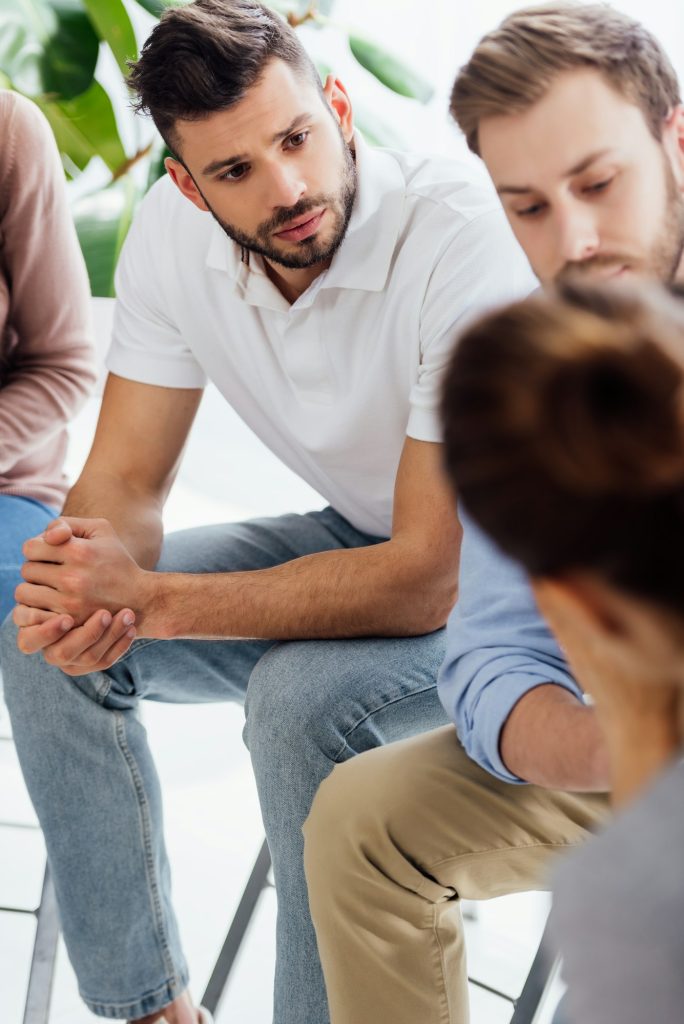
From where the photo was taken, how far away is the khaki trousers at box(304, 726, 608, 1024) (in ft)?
3.59

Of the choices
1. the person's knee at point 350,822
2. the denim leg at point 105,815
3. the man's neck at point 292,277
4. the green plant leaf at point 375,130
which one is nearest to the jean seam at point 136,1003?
the denim leg at point 105,815

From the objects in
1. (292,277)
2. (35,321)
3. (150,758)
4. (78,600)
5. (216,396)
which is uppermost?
(292,277)

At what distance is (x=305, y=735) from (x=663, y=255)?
1.98 ft

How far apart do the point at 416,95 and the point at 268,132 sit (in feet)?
3.87

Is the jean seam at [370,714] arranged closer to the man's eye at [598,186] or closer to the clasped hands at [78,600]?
the clasped hands at [78,600]

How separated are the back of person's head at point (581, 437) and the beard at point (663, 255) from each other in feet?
1.67

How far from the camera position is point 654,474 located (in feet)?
1.68

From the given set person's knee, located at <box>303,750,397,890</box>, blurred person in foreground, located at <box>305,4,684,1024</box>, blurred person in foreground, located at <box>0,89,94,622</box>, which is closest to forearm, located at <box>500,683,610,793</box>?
blurred person in foreground, located at <box>305,4,684,1024</box>

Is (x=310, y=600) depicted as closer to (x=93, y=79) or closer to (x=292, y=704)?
(x=292, y=704)

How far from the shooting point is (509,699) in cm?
108

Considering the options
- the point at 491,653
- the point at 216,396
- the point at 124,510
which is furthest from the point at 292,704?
the point at 216,396

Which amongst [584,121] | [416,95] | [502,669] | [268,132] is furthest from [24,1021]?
[416,95]

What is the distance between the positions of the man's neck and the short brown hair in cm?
49

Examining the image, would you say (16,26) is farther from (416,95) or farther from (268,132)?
(268,132)
